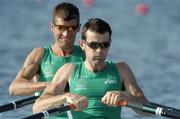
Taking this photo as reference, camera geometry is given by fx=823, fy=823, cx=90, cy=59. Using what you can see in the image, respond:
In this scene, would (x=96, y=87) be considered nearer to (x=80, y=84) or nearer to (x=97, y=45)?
(x=80, y=84)

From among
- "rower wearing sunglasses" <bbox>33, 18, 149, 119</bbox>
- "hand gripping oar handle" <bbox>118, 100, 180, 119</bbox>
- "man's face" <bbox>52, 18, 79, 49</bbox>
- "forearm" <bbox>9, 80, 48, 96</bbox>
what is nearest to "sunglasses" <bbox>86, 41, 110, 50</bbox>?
"rower wearing sunglasses" <bbox>33, 18, 149, 119</bbox>

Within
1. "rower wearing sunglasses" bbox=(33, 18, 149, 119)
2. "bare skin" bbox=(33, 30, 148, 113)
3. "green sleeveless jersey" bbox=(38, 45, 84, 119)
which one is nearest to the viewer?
"bare skin" bbox=(33, 30, 148, 113)

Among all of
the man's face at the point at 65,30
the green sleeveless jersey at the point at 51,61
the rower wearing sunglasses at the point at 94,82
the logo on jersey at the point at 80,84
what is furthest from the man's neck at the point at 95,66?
the green sleeveless jersey at the point at 51,61

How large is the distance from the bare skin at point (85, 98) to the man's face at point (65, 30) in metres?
0.92

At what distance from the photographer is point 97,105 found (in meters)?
9.02

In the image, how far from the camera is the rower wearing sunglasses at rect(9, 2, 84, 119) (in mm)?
10070

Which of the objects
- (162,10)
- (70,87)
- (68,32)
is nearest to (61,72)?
(70,87)

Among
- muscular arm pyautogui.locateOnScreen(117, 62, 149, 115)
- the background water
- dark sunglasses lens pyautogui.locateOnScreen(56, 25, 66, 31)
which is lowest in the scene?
the background water

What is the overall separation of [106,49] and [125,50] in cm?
1118

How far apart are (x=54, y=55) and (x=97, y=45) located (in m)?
1.66

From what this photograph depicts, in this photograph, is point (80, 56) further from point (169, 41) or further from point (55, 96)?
point (169, 41)

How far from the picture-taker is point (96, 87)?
9.09m

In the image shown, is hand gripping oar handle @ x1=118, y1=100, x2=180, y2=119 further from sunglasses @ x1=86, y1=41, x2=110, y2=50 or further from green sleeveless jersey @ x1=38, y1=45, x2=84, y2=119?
green sleeveless jersey @ x1=38, y1=45, x2=84, y2=119

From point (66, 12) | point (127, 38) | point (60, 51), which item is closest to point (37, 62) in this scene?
point (60, 51)
